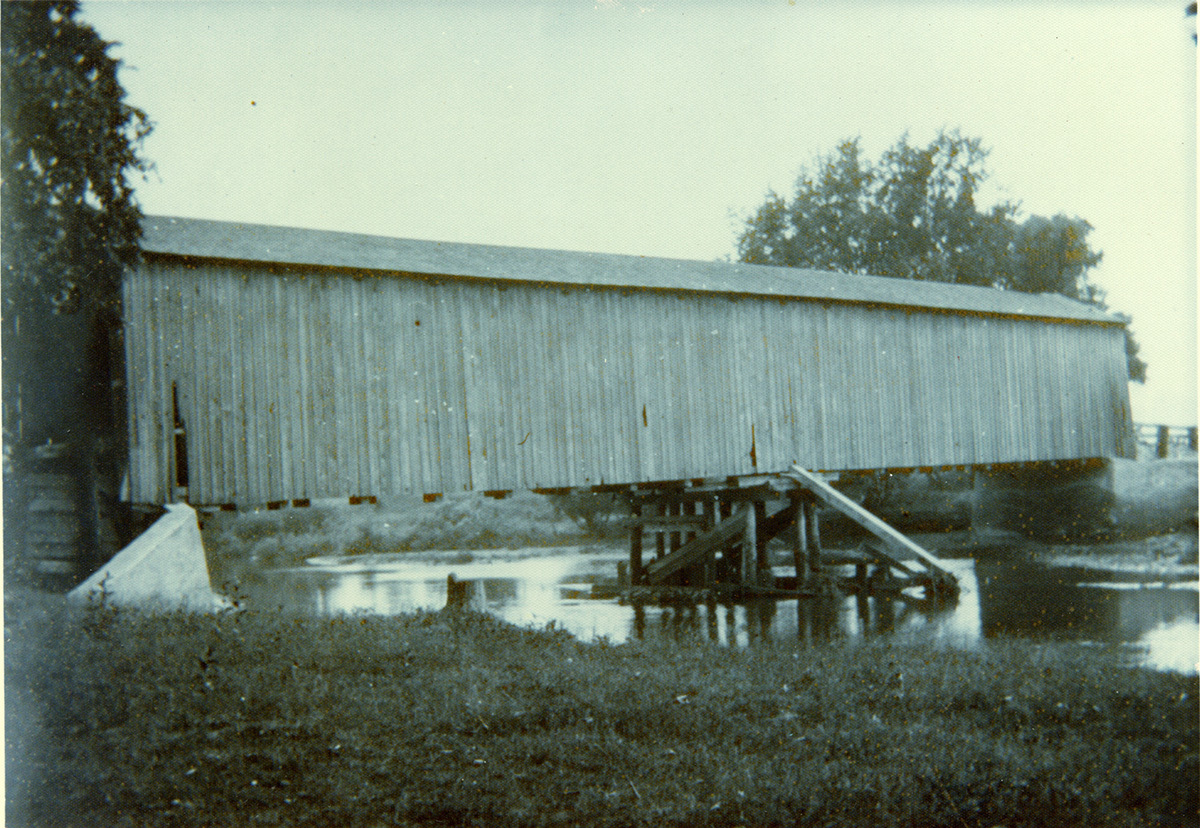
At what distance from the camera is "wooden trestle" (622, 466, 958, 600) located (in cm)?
1305

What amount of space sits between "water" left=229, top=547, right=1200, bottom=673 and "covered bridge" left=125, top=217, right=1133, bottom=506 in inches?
83.4

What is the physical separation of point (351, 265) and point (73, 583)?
527cm

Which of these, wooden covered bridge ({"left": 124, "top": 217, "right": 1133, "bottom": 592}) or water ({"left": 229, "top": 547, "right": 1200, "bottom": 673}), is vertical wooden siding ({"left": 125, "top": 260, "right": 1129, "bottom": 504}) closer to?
A: wooden covered bridge ({"left": 124, "top": 217, "right": 1133, "bottom": 592})

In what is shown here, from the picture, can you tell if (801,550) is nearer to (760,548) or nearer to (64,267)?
(760,548)

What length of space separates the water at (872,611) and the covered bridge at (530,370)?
2.12 metres

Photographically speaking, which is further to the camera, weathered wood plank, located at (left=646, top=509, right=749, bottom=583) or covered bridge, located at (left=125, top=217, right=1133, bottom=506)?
weathered wood plank, located at (left=646, top=509, right=749, bottom=583)

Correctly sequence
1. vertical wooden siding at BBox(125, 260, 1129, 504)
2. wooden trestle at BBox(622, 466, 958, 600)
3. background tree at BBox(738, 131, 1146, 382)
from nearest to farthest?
vertical wooden siding at BBox(125, 260, 1129, 504)
wooden trestle at BBox(622, 466, 958, 600)
background tree at BBox(738, 131, 1146, 382)

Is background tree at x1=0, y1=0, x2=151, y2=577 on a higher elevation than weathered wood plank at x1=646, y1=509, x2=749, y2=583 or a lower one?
higher

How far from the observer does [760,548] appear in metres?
15.0

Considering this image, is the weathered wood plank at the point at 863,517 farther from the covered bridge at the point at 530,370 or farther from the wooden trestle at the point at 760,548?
the covered bridge at the point at 530,370

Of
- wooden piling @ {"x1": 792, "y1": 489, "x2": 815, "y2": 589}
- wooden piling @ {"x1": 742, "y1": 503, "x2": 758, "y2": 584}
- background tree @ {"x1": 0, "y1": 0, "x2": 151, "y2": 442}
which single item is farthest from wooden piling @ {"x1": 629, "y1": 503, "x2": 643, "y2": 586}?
background tree @ {"x1": 0, "y1": 0, "x2": 151, "y2": 442}

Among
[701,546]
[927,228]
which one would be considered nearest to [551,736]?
[701,546]

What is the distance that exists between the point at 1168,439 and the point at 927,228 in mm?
11159

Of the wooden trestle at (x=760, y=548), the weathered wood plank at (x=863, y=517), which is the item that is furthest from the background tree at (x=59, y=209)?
the weathered wood plank at (x=863, y=517)
